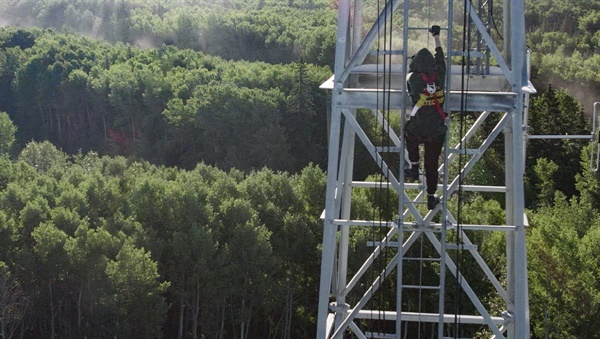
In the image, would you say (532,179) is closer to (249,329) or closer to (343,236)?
(249,329)

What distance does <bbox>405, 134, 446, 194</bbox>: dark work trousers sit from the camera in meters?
11.7

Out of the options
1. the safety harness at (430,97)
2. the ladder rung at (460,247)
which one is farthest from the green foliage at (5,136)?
the safety harness at (430,97)

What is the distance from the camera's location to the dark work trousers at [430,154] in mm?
11727

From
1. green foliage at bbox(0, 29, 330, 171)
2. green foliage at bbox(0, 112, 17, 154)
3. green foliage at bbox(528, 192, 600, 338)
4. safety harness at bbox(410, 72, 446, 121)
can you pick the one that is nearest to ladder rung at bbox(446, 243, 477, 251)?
safety harness at bbox(410, 72, 446, 121)

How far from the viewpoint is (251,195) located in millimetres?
37250

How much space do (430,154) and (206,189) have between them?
25.4 m

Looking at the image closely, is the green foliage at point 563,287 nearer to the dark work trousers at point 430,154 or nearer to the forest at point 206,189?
the forest at point 206,189

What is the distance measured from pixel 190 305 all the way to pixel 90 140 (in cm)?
3805

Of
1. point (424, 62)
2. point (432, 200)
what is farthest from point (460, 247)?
point (424, 62)

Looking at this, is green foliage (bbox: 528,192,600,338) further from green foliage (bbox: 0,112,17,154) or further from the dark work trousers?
green foliage (bbox: 0,112,17,154)

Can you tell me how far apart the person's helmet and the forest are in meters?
9.02

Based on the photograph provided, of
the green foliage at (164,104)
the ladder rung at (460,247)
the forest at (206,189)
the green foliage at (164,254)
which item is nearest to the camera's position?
the ladder rung at (460,247)

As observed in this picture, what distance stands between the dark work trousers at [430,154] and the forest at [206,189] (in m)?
8.41

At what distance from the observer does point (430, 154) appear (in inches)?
470
